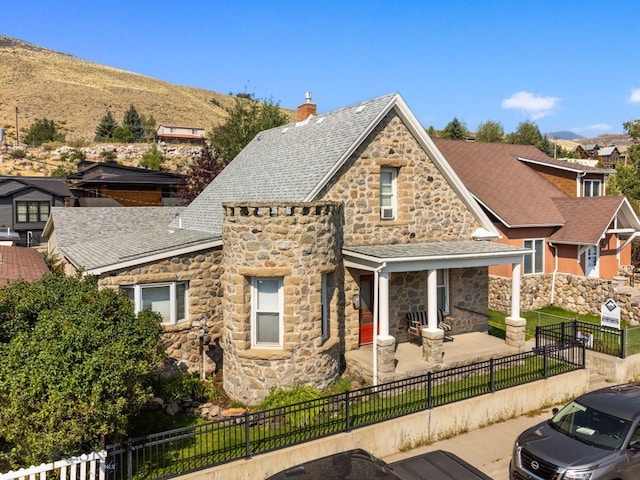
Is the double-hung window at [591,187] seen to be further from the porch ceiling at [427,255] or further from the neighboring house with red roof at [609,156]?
the neighboring house with red roof at [609,156]

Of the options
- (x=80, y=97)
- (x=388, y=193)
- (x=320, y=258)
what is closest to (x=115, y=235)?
(x=320, y=258)

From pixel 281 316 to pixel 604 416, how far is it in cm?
743

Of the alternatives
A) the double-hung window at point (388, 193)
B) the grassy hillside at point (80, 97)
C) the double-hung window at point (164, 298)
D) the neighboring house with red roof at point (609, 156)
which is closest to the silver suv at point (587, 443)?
the double-hung window at point (388, 193)

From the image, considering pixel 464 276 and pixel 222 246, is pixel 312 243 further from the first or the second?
pixel 464 276

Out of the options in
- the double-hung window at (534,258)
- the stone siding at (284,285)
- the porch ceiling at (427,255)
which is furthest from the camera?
the double-hung window at (534,258)

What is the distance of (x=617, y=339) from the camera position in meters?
15.4

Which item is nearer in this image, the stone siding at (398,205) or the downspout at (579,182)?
the stone siding at (398,205)

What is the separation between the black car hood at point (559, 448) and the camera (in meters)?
8.30

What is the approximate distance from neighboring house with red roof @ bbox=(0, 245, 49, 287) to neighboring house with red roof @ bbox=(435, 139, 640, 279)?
19090 millimetres

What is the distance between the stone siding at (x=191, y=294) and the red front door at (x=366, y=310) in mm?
4582

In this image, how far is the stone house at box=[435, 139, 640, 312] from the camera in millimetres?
22891

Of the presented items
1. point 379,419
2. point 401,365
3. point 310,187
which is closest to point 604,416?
point 379,419

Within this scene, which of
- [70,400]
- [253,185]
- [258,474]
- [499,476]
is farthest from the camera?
[253,185]

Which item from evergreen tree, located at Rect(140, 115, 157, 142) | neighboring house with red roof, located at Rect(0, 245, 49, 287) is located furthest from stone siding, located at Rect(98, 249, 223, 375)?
evergreen tree, located at Rect(140, 115, 157, 142)
